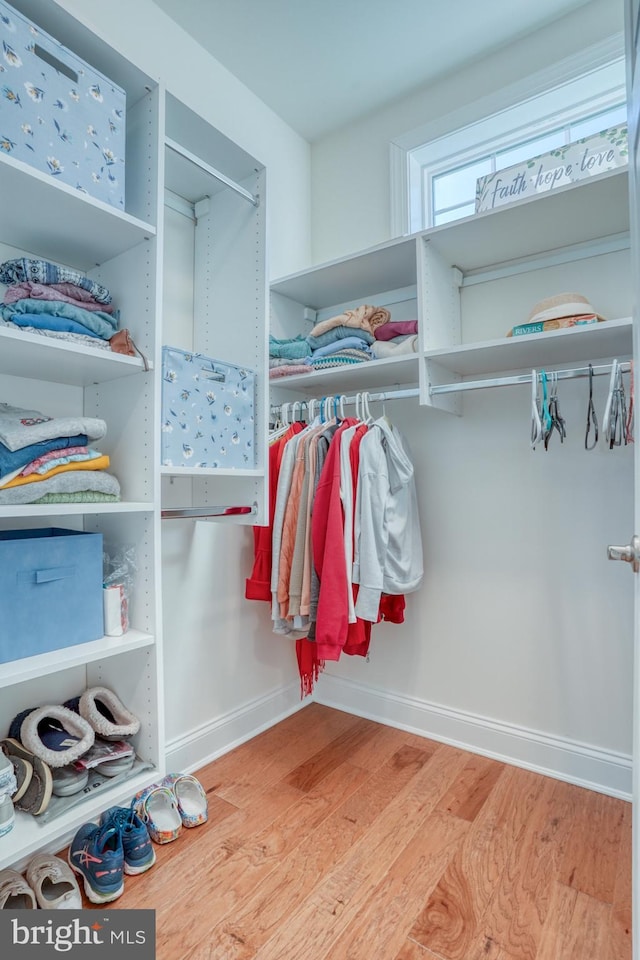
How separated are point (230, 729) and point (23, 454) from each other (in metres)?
1.47

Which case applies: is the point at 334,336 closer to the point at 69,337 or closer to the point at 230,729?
the point at 69,337

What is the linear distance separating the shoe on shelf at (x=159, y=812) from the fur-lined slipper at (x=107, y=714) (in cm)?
33

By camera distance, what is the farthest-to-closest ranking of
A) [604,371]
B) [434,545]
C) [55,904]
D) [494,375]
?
1. [434,545]
2. [494,375]
3. [604,371]
4. [55,904]

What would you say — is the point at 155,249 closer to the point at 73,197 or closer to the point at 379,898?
the point at 73,197

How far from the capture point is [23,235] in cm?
137

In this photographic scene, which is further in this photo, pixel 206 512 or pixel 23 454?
pixel 206 512

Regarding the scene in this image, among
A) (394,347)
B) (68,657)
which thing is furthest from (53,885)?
(394,347)

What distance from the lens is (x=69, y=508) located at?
1.21m

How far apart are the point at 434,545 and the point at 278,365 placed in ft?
3.33

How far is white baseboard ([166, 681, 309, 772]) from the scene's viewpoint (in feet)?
6.35

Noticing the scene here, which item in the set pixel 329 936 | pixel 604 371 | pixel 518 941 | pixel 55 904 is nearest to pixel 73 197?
pixel 604 371

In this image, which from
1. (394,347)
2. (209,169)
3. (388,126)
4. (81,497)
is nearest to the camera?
(81,497)

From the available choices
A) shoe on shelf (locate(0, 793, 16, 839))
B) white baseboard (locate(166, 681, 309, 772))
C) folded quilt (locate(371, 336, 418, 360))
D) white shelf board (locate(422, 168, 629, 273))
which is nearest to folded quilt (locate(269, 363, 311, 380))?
folded quilt (locate(371, 336, 418, 360))

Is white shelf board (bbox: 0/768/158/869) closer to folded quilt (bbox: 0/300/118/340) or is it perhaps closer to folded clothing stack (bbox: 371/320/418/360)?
folded quilt (bbox: 0/300/118/340)
